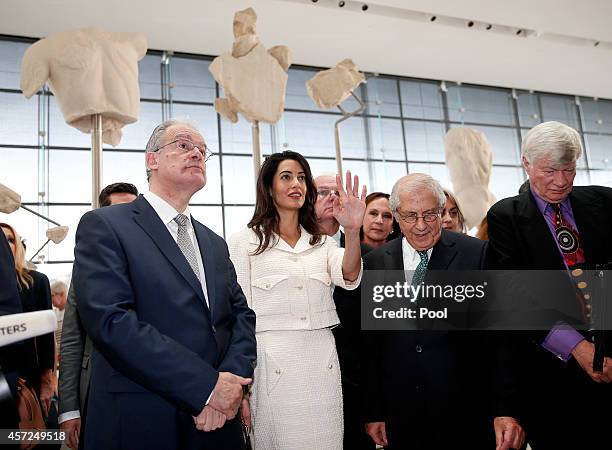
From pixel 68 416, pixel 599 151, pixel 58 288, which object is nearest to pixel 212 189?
pixel 58 288

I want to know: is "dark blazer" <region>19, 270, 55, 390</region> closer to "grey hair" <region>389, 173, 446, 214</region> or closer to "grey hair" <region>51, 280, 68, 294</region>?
"grey hair" <region>389, 173, 446, 214</region>

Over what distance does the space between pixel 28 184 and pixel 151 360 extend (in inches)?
286

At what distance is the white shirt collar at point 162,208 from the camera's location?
5.73 ft

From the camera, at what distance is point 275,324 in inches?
79.5

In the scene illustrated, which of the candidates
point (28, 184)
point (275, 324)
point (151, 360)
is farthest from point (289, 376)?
point (28, 184)

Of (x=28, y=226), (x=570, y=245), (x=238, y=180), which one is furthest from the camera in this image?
(x=238, y=180)

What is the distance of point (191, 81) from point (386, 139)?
11.7ft

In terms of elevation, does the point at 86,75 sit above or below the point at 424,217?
→ above

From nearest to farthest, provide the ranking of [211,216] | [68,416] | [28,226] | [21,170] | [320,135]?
[68,416]
[28,226]
[21,170]
[211,216]
[320,135]

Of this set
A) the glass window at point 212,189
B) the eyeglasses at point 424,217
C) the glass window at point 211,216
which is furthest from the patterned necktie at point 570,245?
the glass window at point 212,189

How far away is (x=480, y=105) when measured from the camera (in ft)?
35.7

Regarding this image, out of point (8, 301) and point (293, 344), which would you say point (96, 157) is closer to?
point (293, 344)

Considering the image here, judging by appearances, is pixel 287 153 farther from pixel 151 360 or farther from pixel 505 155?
pixel 505 155

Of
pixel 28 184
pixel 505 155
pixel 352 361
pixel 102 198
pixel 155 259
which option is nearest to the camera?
pixel 155 259
